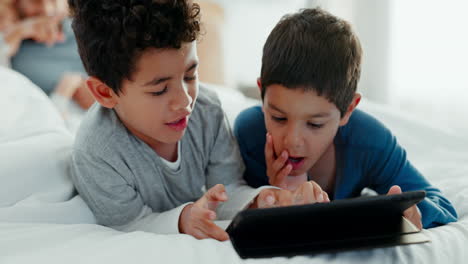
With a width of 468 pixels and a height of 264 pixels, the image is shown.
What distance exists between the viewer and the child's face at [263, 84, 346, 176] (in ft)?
2.86

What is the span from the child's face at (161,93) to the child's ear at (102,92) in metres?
0.01

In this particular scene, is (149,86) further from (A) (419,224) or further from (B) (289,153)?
(A) (419,224)

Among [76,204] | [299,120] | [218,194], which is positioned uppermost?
[299,120]

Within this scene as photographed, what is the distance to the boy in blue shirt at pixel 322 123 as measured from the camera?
0.88 m

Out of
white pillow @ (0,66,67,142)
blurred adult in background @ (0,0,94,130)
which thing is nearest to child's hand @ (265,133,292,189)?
white pillow @ (0,66,67,142)

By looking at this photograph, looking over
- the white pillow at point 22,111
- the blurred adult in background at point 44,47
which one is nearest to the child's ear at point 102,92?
the white pillow at point 22,111

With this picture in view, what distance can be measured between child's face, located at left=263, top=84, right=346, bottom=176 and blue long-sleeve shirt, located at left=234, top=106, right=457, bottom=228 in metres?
0.11

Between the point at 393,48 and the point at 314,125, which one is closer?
the point at 314,125

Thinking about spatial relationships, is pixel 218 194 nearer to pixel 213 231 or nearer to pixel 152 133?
pixel 213 231

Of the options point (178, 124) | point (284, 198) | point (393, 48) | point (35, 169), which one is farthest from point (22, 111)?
point (393, 48)

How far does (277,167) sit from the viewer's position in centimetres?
95

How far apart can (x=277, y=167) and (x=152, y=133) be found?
27cm

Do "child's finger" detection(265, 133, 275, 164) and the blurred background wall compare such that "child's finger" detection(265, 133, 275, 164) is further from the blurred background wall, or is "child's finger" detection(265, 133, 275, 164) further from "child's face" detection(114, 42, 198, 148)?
the blurred background wall

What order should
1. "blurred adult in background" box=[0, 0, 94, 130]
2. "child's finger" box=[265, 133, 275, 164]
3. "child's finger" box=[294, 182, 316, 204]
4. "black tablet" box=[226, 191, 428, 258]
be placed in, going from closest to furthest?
1. "black tablet" box=[226, 191, 428, 258]
2. "child's finger" box=[294, 182, 316, 204]
3. "child's finger" box=[265, 133, 275, 164]
4. "blurred adult in background" box=[0, 0, 94, 130]
